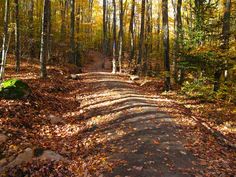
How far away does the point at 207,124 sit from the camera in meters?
10.5

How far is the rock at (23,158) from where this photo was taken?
6.53m

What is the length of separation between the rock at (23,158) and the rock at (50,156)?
0.80 feet

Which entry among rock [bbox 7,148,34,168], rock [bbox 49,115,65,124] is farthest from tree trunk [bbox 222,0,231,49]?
rock [bbox 7,148,34,168]

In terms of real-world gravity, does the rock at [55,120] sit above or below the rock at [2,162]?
above

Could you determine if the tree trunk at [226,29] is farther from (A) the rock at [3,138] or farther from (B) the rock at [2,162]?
(B) the rock at [2,162]

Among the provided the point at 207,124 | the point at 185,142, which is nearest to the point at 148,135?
the point at 185,142

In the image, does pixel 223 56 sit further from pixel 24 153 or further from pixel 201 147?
pixel 24 153

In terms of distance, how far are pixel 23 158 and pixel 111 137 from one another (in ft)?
9.10

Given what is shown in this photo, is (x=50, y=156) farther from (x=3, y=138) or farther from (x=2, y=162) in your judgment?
(x=3, y=138)

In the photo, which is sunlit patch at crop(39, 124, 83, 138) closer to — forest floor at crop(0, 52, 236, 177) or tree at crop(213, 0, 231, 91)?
forest floor at crop(0, 52, 236, 177)

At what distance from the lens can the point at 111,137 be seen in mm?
8617

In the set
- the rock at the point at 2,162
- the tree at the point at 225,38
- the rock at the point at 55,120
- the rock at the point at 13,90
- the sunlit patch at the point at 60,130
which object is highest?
the tree at the point at 225,38

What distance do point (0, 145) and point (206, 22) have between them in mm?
11581

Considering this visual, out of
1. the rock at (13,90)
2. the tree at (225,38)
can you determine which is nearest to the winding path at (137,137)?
the rock at (13,90)
